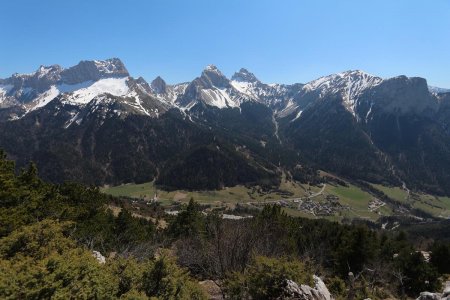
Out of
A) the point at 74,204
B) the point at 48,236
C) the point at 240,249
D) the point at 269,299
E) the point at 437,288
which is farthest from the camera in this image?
the point at 74,204

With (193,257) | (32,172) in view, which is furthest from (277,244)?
(32,172)

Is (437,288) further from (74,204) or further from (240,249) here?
(74,204)

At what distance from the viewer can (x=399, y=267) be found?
204 ft

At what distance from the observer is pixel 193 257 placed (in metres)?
44.5

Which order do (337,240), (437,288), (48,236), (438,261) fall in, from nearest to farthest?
(48,236), (437,288), (438,261), (337,240)

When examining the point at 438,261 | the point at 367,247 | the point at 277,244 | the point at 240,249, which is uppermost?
the point at 240,249

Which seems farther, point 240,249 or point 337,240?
point 337,240

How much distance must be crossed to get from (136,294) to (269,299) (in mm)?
9779

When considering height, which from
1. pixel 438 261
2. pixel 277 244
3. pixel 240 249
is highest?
pixel 240 249

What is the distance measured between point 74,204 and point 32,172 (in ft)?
41.8

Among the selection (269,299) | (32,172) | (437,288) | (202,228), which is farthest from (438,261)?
(32,172)

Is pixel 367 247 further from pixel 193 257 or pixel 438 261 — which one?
pixel 193 257

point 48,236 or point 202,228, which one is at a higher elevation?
point 48,236

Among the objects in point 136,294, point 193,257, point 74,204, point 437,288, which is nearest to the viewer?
point 136,294
